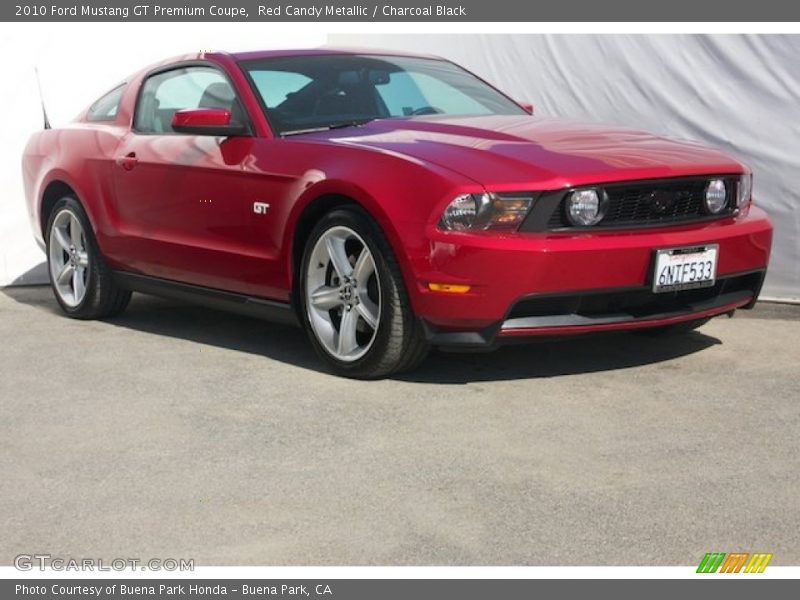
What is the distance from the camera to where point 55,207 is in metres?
8.20

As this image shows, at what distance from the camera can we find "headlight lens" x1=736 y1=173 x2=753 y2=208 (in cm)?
629

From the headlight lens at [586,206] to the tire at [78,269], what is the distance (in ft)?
10.2

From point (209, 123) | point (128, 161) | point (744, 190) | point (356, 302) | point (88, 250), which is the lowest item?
point (88, 250)

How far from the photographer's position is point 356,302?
6.10 metres

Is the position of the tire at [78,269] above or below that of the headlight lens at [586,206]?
below

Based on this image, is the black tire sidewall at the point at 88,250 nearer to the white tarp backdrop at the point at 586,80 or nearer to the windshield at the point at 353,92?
the windshield at the point at 353,92

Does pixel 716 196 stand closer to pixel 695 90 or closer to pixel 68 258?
pixel 695 90

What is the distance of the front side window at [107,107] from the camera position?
8.05 meters

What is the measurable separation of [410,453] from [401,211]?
116cm

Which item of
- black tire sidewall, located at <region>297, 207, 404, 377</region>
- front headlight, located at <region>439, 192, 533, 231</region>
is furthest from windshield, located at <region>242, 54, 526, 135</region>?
front headlight, located at <region>439, 192, 533, 231</region>

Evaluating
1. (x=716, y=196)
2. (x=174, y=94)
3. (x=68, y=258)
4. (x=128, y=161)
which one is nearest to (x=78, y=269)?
(x=68, y=258)

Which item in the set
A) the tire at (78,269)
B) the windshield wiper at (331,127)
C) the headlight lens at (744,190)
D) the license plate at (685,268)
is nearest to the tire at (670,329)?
the headlight lens at (744,190)
